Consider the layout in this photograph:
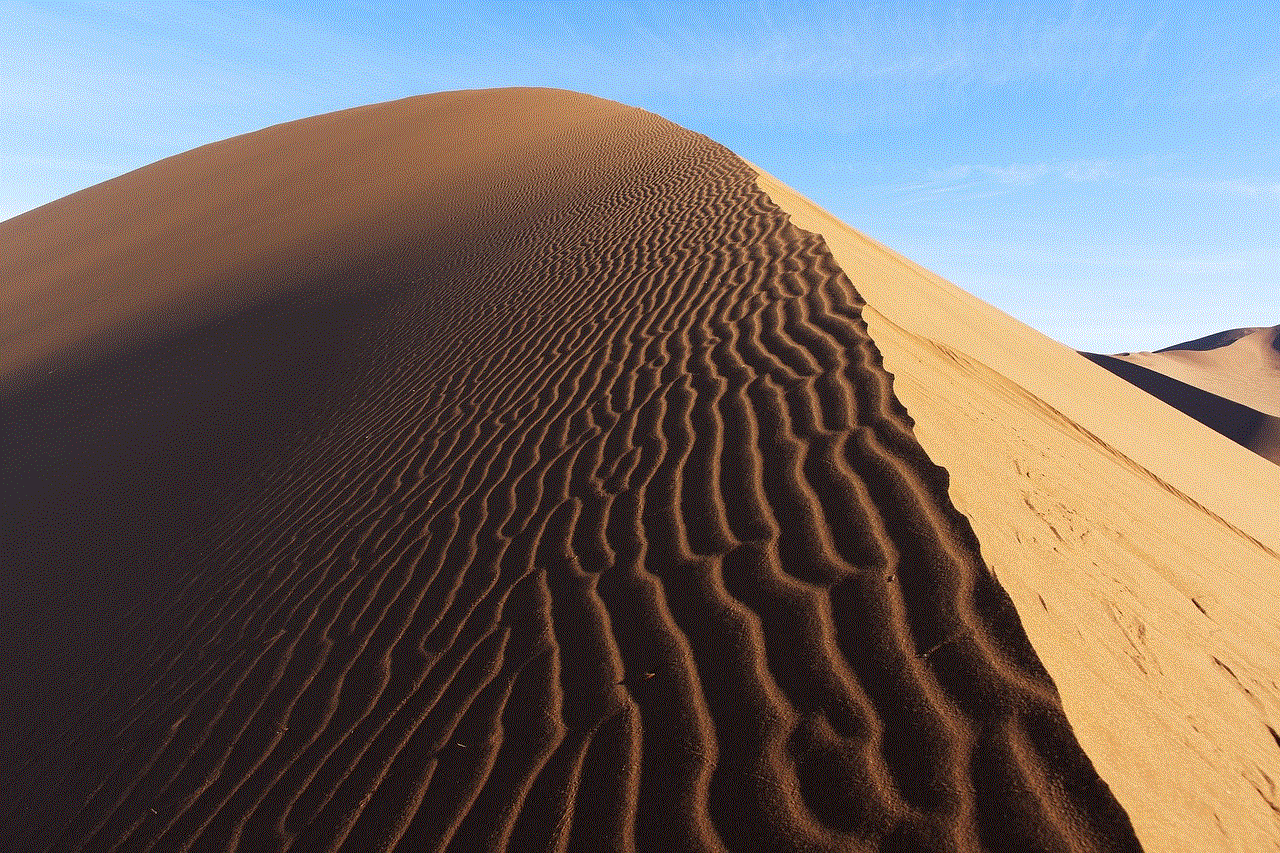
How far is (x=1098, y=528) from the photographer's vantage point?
455 centimetres

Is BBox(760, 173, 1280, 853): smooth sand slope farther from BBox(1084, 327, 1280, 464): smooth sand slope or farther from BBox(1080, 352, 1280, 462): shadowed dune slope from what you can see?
BBox(1084, 327, 1280, 464): smooth sand slope

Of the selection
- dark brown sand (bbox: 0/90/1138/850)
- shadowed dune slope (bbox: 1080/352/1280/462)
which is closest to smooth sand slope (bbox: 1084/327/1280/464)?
shadowed dune slope (bbox: 1080/352/1280/462)

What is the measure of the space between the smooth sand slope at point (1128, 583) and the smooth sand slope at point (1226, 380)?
85.1 ft

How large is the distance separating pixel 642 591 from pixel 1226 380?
46.3 m

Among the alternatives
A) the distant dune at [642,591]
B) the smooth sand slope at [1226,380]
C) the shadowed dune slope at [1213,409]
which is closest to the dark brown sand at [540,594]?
the distant dune at [642,591]

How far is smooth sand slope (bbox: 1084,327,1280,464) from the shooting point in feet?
102

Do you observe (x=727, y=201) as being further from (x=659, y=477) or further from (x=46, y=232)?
(x=46, y=232)

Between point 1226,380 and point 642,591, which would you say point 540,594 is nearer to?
point 642,591

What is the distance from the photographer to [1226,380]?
41.2m

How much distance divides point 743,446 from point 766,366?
3.40ft

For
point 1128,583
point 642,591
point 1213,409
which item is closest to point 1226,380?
point 1213,409

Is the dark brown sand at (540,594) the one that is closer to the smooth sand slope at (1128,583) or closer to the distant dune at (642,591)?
the distant dune at (642,591)

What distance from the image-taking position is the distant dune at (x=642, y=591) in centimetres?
267

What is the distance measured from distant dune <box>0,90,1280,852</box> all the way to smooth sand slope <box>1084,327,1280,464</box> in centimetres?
2582
